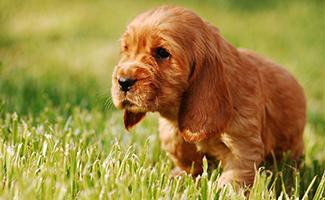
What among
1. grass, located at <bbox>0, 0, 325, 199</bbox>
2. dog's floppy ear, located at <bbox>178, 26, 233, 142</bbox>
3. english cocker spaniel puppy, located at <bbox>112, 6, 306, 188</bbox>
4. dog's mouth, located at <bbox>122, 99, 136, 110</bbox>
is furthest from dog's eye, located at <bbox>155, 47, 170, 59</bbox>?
grass, located at <bbox>0, 0, 325, 199</bbox>

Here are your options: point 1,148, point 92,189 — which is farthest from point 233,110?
point 1,148

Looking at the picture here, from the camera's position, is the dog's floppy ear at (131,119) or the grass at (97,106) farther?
the dog's floppy ear at (131,119)

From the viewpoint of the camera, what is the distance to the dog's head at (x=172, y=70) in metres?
3.37

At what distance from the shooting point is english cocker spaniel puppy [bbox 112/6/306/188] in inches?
134

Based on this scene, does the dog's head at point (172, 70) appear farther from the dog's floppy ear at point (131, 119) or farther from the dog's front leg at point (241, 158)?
the dog's floppy ear at point (131, 119)

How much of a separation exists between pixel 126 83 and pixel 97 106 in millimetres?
1790

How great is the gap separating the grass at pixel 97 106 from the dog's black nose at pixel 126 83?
320 mm

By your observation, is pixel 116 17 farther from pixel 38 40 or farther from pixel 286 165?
pixel 286 165

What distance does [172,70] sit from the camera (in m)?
3.45

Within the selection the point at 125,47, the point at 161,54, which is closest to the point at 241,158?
the point at 161,54

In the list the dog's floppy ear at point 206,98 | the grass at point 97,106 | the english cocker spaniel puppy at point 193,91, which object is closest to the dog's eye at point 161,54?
the english cocker spaniel puppy at point 193,91

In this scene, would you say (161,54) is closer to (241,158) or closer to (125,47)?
(125,47)

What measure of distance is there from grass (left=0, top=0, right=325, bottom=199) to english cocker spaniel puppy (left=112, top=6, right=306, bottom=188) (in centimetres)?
19

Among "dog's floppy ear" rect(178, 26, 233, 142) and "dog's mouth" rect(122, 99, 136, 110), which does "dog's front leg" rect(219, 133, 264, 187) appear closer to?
"dog's floppy ear" rect(178, 26, 233, 142)
